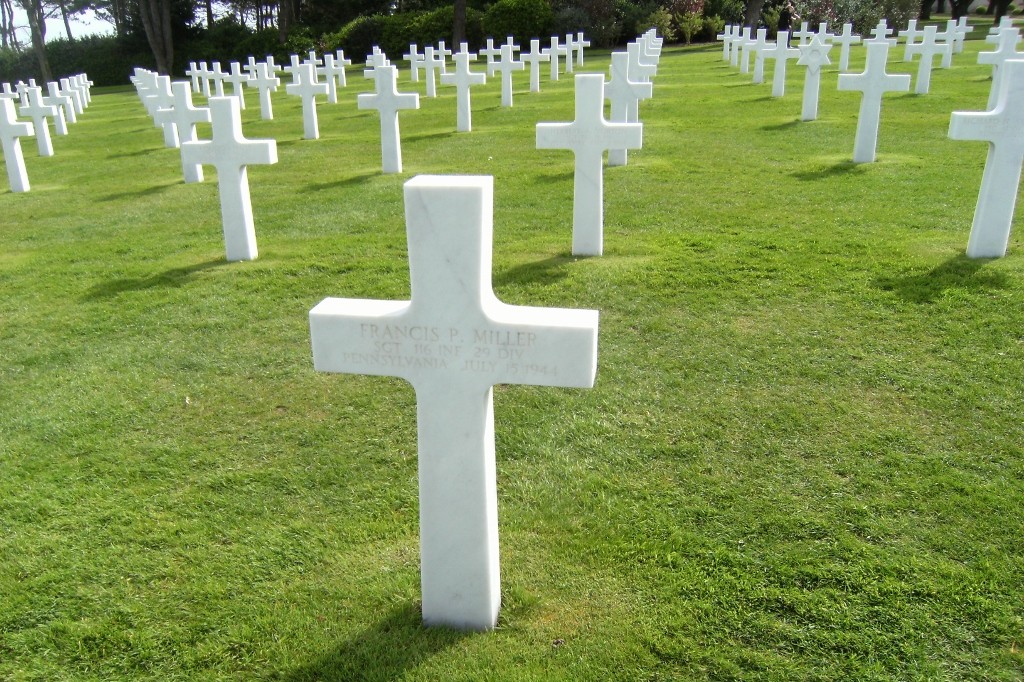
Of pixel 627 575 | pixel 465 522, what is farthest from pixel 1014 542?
pixel 465 522

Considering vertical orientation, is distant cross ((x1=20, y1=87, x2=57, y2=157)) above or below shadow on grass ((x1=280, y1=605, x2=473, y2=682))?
above

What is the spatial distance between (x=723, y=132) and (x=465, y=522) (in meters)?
11.0

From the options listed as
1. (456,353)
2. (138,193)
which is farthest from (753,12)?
(456,353)

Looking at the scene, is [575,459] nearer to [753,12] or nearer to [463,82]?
[463,82]

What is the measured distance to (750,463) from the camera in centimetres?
396

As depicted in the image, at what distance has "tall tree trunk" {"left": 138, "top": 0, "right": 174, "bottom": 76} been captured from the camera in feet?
112

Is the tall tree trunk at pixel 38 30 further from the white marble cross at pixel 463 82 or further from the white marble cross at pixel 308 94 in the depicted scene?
the white marble cross at pixel 463 82

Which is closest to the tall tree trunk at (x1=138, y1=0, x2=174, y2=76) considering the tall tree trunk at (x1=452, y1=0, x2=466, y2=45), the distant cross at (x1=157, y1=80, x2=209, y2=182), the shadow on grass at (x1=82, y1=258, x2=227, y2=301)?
the tall tree trunk at (x1=452, y1=0, x2=466, y2=45)

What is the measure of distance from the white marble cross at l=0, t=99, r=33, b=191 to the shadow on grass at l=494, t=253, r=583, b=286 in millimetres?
7738

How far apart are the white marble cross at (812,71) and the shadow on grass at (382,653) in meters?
12.0

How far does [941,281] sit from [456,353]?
15.6ft

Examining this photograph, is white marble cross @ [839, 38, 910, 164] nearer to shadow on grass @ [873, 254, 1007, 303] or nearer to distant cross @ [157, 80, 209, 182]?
shadow on grass @ [873, 254, 1007, 303]

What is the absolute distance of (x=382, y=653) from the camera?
9.42ft

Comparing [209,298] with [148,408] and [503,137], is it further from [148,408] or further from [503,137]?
[503,137]
